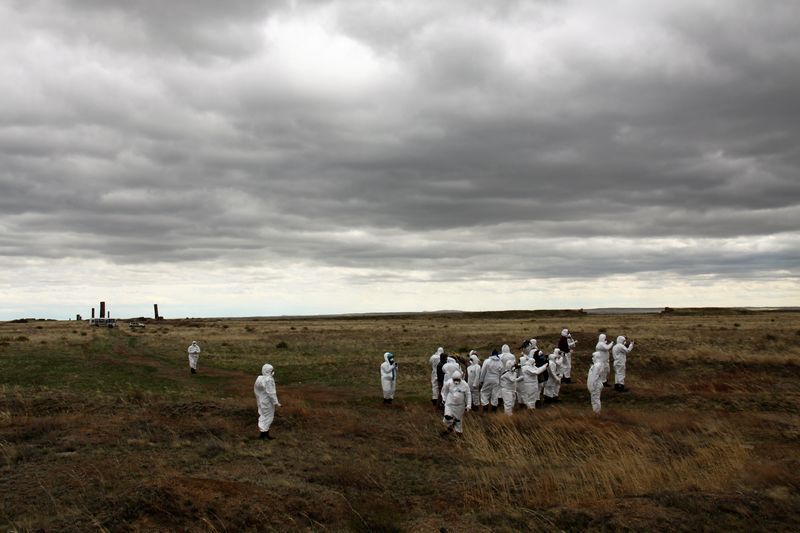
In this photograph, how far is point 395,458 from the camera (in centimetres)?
1348

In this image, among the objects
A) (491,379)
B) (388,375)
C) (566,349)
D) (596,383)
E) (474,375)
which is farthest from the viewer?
(566,349)

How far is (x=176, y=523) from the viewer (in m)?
8.88

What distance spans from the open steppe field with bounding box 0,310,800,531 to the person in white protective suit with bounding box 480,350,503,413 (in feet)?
3.99

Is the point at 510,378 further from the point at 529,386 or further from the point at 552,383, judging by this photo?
the point at 552,383

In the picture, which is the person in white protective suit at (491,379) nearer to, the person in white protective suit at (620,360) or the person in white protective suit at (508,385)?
the person in white protective suit at (508,385)

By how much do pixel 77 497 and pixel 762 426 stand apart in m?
16.7

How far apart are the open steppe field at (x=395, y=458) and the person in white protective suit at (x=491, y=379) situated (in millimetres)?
1217

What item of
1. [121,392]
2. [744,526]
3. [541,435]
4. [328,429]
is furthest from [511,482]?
[121,392]

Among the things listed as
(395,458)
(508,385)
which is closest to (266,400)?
(395,458)

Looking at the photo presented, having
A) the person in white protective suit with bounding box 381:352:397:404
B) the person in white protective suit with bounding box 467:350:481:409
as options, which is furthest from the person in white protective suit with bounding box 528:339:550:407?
the person in white protective suit with bounding box 381:352:397:404

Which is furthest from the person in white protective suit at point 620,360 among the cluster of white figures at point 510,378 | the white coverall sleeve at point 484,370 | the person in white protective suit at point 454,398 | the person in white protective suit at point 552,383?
the person in white protective suit at point 454,398

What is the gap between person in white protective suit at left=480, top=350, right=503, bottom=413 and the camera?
19.5 meters

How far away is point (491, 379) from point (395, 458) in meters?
6.89

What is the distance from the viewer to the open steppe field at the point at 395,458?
9.07 m
